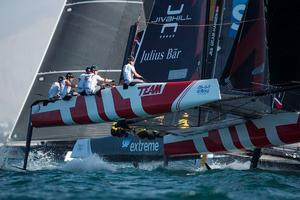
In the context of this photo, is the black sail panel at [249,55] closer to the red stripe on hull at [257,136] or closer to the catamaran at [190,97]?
the catamaran at [190,97]

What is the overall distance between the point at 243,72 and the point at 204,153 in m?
1.79

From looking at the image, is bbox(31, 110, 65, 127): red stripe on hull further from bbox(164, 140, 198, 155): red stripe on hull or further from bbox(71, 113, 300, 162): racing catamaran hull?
bbox(164, 140, 198, 155): red stripe on hull

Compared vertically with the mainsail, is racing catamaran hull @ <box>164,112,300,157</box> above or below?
below

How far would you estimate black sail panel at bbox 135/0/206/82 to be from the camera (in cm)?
1419

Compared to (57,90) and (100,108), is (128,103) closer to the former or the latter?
(100,108)

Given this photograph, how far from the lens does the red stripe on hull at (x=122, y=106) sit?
12.3m

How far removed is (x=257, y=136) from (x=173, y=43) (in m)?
2.86

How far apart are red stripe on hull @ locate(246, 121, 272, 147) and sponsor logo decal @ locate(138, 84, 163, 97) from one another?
1956 millimetres

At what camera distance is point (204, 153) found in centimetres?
1359

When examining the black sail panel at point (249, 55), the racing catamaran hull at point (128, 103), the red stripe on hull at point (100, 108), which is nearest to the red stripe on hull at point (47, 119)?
the racing catamaran hull at point (128, 103)

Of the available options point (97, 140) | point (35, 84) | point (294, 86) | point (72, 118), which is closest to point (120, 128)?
point (72, 118)

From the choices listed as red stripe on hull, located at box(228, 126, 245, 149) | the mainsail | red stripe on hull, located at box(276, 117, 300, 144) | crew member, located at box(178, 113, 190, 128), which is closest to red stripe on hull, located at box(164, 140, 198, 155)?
crew member, located at box(178, 113, 190, 128)

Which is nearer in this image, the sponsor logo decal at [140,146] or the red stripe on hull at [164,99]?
the red stripe on hull at [164,99]

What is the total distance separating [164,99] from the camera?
38.3ft
